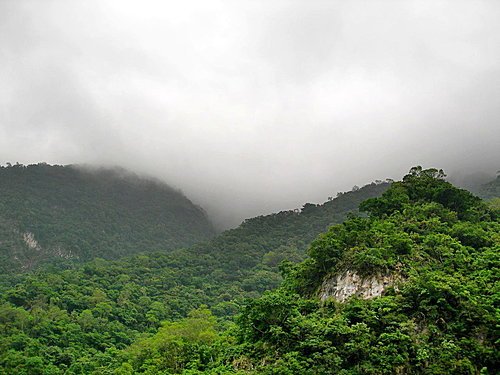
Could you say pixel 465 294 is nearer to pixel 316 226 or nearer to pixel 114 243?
pixel 316 226

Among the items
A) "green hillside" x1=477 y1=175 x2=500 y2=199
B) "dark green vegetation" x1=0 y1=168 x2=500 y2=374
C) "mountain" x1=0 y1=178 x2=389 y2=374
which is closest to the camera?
"dark green vegetation" x1=0 y1=168 x2=500 y2=374

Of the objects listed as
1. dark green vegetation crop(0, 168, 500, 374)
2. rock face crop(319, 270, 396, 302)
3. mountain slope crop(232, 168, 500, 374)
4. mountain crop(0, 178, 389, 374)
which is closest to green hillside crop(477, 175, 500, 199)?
mountain crop(0, 178, 389, 374)

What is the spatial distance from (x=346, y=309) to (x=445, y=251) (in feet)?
26.1

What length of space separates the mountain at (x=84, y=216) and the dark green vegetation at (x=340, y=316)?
1784 inches

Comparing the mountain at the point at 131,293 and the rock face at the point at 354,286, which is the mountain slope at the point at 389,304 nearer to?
the rock face at the point at 354,286

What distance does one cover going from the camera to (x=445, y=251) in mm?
26781

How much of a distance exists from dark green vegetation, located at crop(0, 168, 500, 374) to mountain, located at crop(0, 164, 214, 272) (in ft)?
149

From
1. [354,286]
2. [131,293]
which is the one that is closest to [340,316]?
[354,286]

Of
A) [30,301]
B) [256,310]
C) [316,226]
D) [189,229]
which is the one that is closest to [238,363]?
[256,310]

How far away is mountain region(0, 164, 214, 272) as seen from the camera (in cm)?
10006

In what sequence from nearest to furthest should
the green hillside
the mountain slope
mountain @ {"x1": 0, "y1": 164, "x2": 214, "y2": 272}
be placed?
the mountain slope
the green hillside
mountain @ {"x1": 0, "y1": 164, "x2": 214, "y2": 272}

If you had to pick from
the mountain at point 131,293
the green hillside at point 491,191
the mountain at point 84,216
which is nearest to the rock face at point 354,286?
the mountain at point 131,293

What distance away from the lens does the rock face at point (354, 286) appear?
2506 cm

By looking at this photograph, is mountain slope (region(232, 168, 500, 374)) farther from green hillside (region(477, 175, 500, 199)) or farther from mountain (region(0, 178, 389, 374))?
green hillside (region(477, 175, 500, 199))
